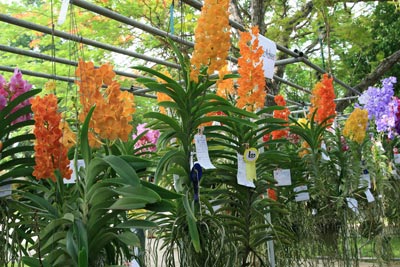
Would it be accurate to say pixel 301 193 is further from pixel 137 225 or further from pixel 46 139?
pixel 46 139

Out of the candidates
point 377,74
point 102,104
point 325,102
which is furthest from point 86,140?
point 377,74

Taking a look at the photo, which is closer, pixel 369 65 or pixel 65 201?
pixel 65 201

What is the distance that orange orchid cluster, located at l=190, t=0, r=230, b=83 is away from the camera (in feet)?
5.27

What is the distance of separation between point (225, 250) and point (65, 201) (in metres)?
0.70

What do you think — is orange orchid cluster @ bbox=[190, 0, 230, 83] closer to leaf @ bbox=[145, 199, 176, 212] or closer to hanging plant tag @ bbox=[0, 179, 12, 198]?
leaf @ bbox=[145, 199, 176, 212]

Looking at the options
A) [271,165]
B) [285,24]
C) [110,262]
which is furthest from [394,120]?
[110,262]

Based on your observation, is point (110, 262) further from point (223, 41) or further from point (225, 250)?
point (223, 41)

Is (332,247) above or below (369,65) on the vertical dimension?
below

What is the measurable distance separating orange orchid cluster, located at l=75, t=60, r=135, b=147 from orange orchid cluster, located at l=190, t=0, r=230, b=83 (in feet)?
1.13

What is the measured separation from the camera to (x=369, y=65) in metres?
8.59

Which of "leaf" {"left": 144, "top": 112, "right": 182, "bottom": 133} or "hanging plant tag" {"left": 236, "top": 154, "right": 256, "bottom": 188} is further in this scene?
"hanging plant tag" {"left": 236, "top": 154, "right": 256, "bottom": 188}

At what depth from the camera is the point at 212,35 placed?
5.26ft

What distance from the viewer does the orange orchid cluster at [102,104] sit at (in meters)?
1.33

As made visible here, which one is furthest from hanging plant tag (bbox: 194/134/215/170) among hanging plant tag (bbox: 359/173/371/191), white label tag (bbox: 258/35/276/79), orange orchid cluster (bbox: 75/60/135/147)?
hanging plant tag (bbox: 359/173/371/191)
